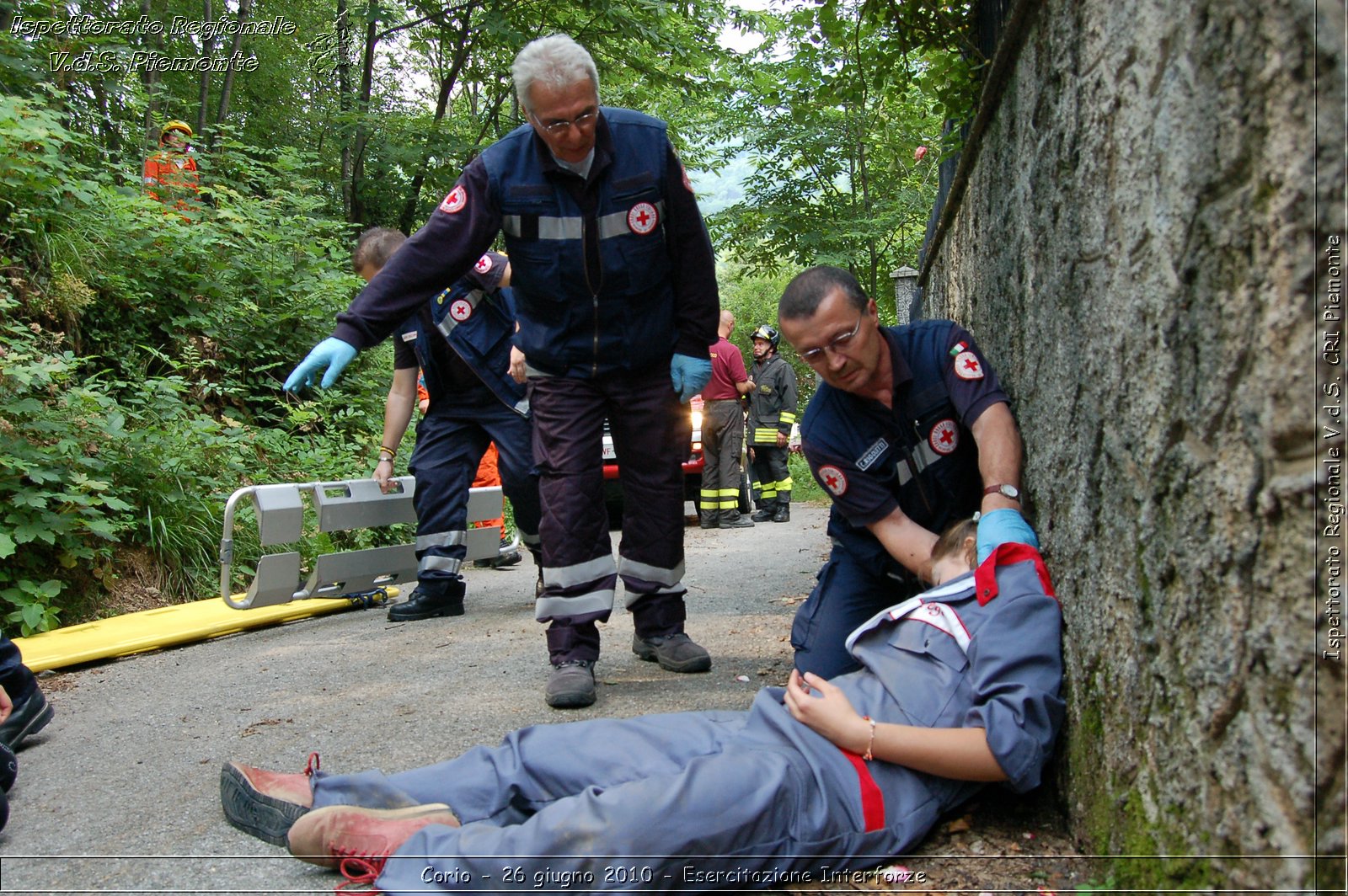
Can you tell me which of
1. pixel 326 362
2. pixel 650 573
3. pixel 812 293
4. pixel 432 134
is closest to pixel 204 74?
pixel 432 134

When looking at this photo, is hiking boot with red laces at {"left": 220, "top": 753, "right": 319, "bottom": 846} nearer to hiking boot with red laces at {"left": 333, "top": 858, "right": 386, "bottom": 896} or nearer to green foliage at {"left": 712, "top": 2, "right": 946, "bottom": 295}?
hiking boot with red laces at {"left": 333, "top": 858, "right": 386, "bottom": 896}

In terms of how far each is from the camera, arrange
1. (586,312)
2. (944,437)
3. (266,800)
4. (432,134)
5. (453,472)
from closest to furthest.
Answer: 1. (266,800)
2. (944,437)
3. (586,312)
4. (453,472)
5. (432,134)

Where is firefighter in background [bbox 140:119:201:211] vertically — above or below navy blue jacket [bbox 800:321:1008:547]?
above

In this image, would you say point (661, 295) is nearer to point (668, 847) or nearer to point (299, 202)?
point (668, 847)

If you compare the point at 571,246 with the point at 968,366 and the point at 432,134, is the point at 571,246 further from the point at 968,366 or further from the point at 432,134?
the point at 432,134

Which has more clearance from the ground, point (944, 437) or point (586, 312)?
point (586, 312)

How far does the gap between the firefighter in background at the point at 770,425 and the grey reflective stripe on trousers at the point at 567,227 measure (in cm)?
761

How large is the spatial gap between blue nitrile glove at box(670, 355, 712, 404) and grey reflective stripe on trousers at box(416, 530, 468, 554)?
1999 millimetres

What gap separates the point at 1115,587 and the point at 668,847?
3.03 feet

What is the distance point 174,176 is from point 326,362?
6.58 meters

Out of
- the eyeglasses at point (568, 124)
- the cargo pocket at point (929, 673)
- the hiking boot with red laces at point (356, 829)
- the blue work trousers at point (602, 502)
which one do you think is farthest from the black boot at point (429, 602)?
the cargo pocket at point (929, 673)

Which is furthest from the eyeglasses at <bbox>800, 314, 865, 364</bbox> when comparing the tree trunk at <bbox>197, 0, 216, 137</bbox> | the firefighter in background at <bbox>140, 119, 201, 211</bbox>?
the tree trunk at <bbox>197, 0, 216, 137</bbox>

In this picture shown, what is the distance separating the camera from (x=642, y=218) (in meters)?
3.58

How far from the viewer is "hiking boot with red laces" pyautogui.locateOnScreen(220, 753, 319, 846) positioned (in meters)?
2.31
